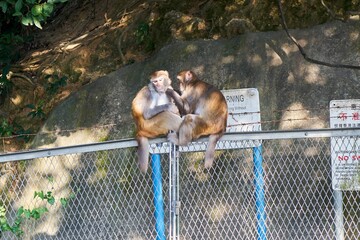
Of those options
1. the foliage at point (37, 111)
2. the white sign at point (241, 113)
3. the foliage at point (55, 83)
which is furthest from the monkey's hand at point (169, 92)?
the foliage at point (55, 83)

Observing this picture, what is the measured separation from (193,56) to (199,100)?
155 centimetres

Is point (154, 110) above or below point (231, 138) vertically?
above

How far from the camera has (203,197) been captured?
22.6 feet

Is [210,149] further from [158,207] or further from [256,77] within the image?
[256,77]

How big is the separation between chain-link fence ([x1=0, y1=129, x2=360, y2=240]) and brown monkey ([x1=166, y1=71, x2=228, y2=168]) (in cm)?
42

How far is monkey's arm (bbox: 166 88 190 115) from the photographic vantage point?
625 cm

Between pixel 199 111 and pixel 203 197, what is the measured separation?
1.13 m

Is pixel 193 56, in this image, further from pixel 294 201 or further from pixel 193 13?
pixel 294 201

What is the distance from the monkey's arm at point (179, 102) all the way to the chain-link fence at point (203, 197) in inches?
22.3

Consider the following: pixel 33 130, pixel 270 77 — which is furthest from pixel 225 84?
pixel 33 130

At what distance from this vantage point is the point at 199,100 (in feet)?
20.1

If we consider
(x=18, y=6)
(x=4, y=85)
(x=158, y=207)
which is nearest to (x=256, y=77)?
(x=158, y=207)

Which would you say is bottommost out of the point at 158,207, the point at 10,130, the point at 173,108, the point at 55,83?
the point at 158,207

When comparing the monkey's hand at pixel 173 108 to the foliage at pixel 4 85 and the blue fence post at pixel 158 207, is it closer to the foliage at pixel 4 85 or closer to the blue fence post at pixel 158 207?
the blue fence post at pixel 158 207
